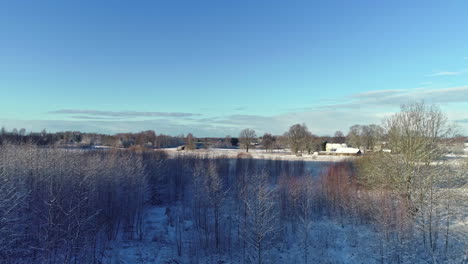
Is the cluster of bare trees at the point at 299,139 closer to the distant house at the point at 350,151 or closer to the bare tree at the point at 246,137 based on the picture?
the distant house at the point at 350,151

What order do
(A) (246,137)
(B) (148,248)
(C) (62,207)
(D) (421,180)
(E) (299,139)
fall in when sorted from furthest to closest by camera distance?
(A) (246,137) < (E) (299,139) < (D) (421,180) < (B) (148,248) < (C) (62,207)

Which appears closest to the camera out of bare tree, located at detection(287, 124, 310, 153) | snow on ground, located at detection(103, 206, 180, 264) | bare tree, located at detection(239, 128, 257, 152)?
snow on ground, located at detection(103, 206, 180, 264)

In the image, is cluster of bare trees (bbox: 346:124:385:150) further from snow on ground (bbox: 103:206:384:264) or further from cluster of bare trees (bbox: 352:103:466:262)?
snow on ground (bbox: 103:206:384:264)

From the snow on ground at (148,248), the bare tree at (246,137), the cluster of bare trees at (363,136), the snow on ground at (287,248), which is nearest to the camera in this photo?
the snow on ground at (148,248)

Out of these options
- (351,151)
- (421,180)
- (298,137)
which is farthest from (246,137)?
(421,180)

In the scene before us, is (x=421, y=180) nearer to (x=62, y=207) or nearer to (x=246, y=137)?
(x=62, y=207)

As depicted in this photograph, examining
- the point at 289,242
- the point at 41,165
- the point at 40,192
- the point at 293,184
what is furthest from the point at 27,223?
the point at 293,184

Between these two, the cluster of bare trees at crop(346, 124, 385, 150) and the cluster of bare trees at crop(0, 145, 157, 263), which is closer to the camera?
the cluster of bare trees at crop(0, 145, 157, 263)

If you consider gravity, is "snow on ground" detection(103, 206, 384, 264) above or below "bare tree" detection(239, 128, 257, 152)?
below

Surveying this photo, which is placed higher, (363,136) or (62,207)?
(363,136)

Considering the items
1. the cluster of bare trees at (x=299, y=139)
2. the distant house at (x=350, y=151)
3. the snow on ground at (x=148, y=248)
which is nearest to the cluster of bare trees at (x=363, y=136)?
the distant house at (x=350, y=151)

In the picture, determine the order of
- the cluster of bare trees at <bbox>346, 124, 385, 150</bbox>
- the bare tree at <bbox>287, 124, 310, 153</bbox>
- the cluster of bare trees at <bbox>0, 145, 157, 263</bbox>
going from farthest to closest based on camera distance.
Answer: the cluster of bare trees at <bbox>346, 124, 385, 150</bbox> < the bare tree at <bbox>287, 124, 310, 153</bbox> < the cluster of bare trees at <bbox>0, 145, 157, 263</bbox>

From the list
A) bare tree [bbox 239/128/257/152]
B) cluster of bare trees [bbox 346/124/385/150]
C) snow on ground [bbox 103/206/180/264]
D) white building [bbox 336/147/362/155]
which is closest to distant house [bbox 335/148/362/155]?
white building [bbox 336/147/362/155]

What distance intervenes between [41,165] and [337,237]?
76.6ft
